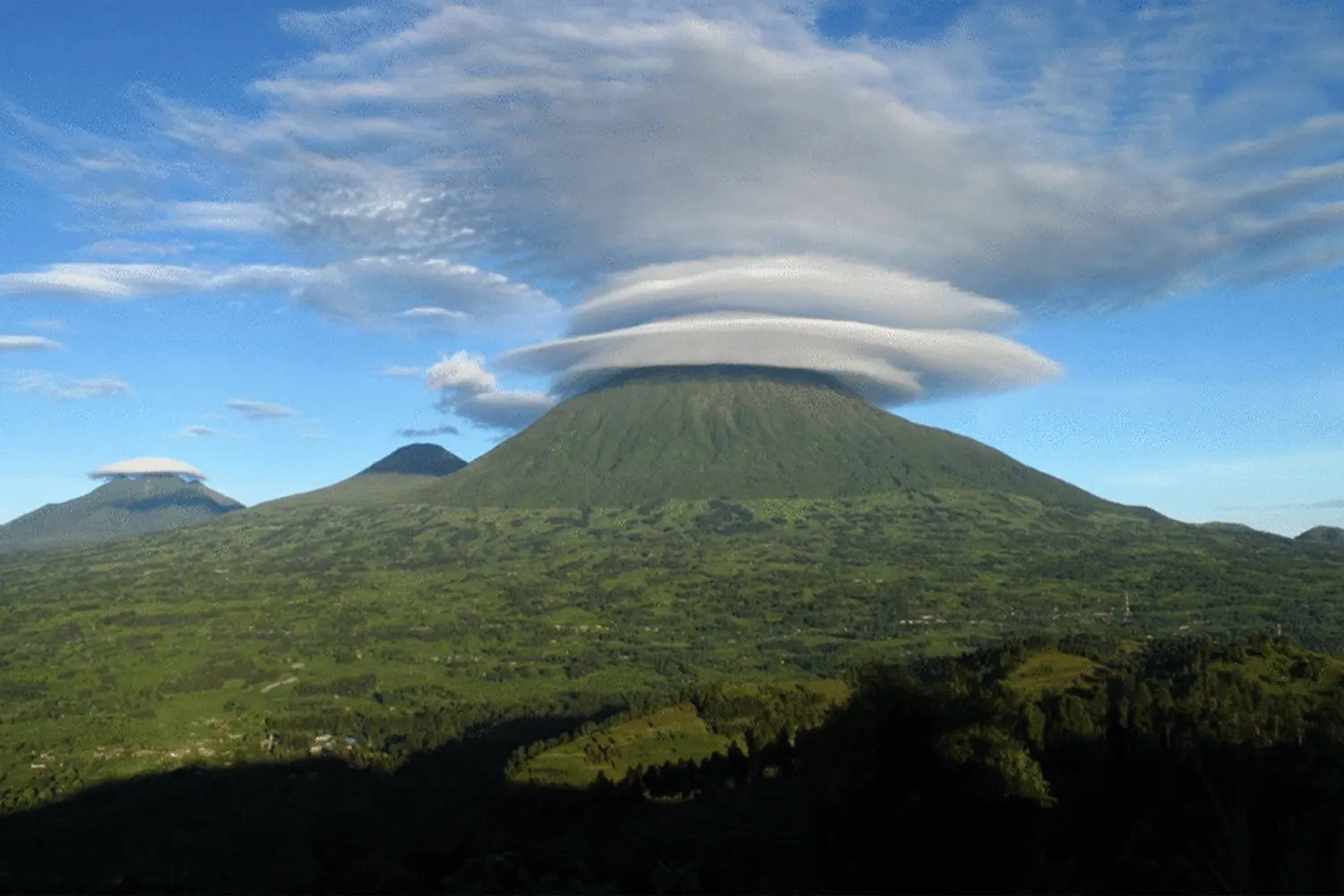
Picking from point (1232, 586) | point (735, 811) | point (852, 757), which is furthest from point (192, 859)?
point (1232, 586)

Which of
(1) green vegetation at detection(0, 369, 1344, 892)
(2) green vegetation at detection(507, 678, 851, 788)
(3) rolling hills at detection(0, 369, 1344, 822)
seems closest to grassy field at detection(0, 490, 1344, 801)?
(3) rolling hills at detection(0, 369, 1344, 822)

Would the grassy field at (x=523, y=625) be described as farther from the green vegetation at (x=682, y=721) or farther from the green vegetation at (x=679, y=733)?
the green vegetation at (x=679, y=733)

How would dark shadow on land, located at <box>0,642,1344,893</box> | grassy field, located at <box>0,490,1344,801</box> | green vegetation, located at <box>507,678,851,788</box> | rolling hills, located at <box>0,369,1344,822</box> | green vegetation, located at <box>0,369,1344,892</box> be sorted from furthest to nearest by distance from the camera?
grassy field, located at <box>0,490,1344,801</box>
rolling hills, located at <box>0,369,1344,822</box>
green vegetation, located at <box>507,678,851,788</box>
green vegetation, located at <box>0,369,1344,892</box>
dark shadow on land, located at <box>0,642,1344,893</box>

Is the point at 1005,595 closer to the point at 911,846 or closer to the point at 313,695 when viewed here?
the point at 313,695

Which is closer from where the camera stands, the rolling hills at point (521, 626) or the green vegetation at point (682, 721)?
the green vegetation at point (682, 721)

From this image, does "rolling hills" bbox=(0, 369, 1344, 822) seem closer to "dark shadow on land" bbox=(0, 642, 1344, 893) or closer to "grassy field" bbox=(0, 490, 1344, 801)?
"grassy field" bbox=(0, 490, 1344, 801)

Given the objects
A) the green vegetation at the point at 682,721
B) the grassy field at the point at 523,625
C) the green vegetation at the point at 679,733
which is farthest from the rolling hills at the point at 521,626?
the green vegetation at the point at 679,733
